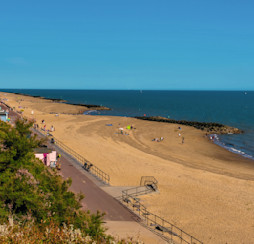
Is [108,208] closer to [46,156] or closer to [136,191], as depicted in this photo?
[136,191]

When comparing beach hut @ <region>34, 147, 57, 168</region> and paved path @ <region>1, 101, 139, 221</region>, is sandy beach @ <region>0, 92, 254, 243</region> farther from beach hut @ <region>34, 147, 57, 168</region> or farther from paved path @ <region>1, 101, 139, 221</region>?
beach hut @ <region>34, 147, 57, 168</region>

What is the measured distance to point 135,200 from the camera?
19.9 metres

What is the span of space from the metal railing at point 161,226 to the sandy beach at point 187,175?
0.69m

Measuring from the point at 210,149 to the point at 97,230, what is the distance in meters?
37.3

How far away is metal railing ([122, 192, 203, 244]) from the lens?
1517 centimetres

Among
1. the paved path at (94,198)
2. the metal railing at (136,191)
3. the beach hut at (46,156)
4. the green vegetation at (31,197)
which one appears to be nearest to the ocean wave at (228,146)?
the metal railing at (136,191)

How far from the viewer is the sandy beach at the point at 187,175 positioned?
17500mm

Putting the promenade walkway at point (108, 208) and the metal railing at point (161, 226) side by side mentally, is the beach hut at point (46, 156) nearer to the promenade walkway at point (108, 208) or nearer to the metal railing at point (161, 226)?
the promenade walkway at point (108, 208)

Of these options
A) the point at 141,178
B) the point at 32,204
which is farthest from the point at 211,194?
the point at 32,204

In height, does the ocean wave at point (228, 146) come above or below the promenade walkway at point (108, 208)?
above

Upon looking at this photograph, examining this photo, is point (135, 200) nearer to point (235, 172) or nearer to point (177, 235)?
point (177, 235)

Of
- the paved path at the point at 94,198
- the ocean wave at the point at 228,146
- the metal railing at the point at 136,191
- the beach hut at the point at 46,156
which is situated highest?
the beach hut at the point at 46,156

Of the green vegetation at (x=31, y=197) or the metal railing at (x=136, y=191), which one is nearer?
the green vegetation at (x=31, y=197)

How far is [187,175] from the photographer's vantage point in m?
27.7
